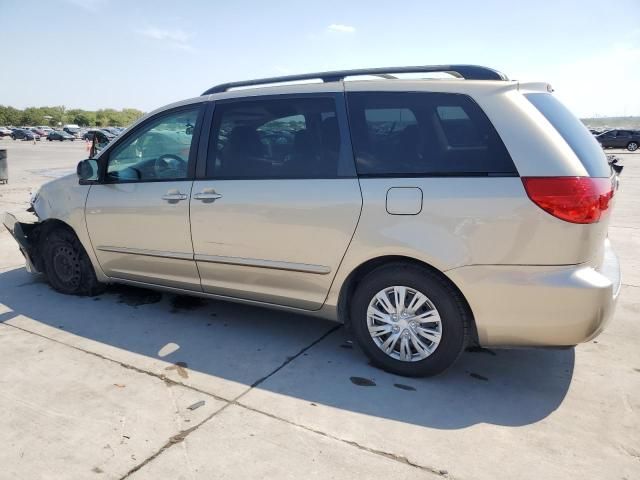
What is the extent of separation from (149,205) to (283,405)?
1.98 metres

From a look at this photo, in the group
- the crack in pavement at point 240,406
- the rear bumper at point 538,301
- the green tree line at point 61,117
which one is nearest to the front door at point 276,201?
the crack in pavement at point 240,406

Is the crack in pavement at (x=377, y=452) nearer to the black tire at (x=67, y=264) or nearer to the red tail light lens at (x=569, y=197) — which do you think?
the red tail light lens at (x=569, y=197)

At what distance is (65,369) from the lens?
3.26m

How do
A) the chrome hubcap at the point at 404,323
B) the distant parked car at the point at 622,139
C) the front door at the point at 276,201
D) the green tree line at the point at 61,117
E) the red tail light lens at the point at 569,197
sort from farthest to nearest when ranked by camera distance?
the green tree line at the point at 61,117
the distant parked car at the point at 622,139
the front door at the point at 276,201
the chrome hubcap at the point at 404,323
the red tail light lens at the point at 569,197

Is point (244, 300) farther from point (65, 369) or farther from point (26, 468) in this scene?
point (26, 468)

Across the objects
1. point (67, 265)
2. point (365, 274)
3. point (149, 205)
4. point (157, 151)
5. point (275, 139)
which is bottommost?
point (67, 265)

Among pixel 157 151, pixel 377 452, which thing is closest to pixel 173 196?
pixel 157 151

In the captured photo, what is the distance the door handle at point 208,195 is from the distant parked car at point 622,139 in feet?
120

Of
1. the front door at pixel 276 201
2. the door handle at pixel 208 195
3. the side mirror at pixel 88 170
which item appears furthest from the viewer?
the side mirror at pixel 88 170

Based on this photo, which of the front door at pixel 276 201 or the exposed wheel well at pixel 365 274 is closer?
the exposed wheel well at pixel 365 274

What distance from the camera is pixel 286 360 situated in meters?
3.39

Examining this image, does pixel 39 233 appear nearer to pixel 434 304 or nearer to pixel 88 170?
pixel 88 170

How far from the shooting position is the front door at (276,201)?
3172 mm

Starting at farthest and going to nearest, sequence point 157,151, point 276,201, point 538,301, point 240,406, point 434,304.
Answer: point 157,151 → point 276,201 → point 434,304 → point 240,406 → point 538,301
